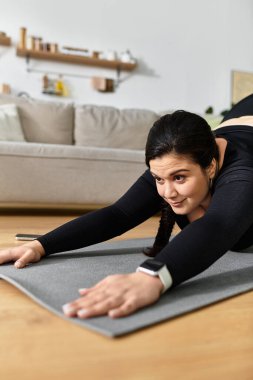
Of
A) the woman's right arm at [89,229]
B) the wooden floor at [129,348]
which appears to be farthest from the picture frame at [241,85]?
the wooden floor at [129,348]

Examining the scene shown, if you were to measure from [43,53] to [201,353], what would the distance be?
4.07m

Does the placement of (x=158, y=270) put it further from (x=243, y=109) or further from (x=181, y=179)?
(x=243, y=109)

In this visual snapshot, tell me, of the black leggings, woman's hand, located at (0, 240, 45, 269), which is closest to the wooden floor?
woman's hand, located at (0, 240, 45, 269)

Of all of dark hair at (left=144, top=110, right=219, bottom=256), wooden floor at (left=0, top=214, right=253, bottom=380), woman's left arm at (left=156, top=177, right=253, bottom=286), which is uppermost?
dark hair at (left=144, top=110, right=219, bottom=256)

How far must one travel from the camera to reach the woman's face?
114cm

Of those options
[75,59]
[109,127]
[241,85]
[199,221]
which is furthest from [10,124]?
[241,85]

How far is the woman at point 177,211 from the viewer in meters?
0.95

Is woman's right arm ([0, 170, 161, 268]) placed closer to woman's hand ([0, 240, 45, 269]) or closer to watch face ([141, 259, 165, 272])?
woman's hand ([0, 240, 45, 269])

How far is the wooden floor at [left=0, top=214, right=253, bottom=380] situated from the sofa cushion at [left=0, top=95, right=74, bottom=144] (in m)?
2.69

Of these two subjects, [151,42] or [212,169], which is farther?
[151,42]

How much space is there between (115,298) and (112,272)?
0.37 metres

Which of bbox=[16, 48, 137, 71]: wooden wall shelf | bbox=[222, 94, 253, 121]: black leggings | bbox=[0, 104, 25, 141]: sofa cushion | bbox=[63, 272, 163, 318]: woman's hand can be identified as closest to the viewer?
bbox=[63, 272, 163, 318]: woman's hand

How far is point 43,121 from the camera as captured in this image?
363cm

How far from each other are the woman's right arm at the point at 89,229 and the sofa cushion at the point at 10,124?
2.08 meters
